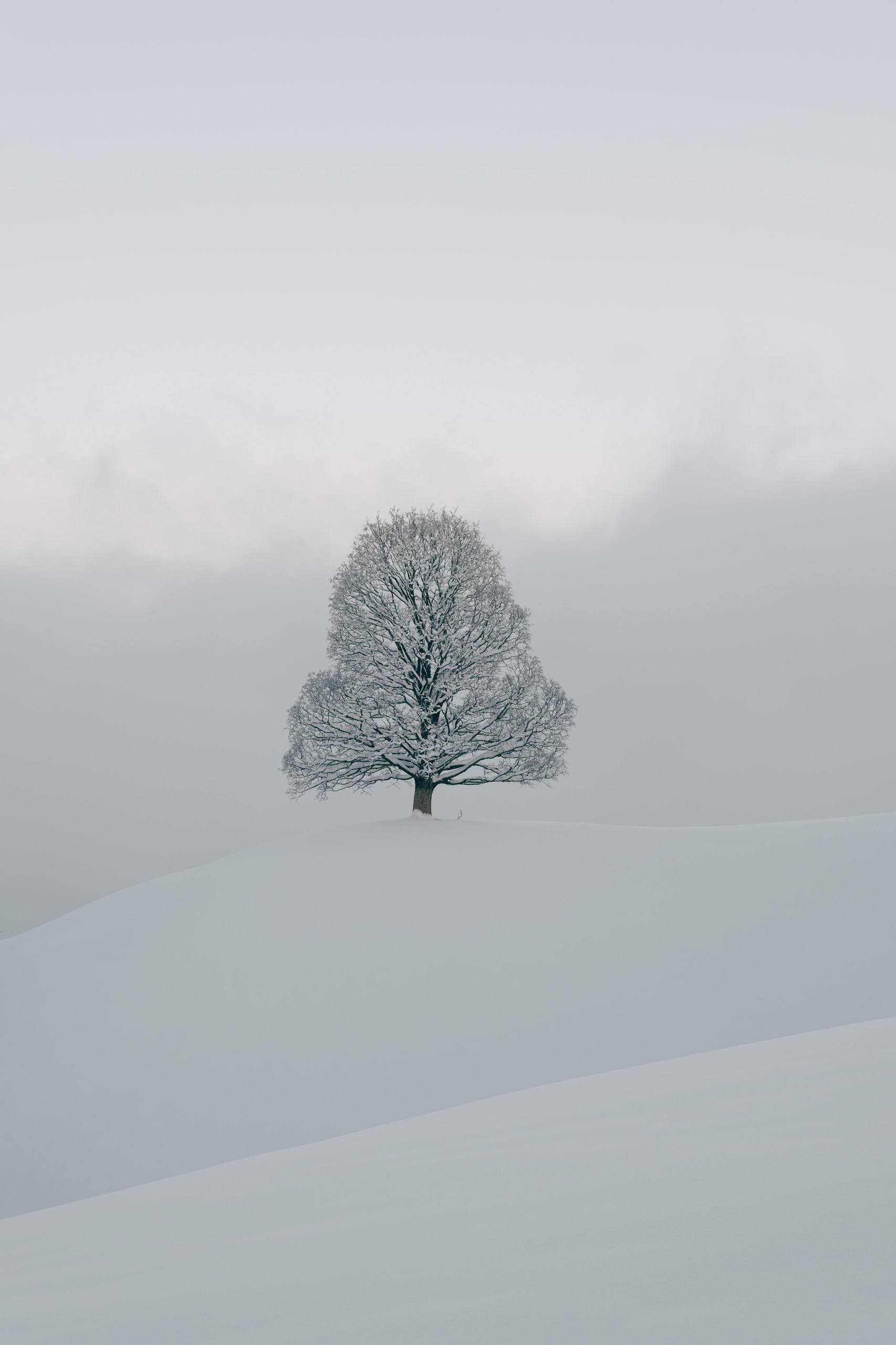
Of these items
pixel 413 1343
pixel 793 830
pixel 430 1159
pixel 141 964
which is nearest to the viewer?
pixel 413 1343

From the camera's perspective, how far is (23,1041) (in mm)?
12844

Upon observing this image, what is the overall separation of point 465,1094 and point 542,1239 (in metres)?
8.89

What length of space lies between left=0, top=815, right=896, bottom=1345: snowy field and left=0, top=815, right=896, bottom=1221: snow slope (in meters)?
0.05

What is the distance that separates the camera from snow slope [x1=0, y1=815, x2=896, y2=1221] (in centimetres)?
1051

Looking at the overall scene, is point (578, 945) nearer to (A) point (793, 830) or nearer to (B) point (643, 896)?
(B) point (643, 896)

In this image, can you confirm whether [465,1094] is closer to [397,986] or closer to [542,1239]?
[397,986]

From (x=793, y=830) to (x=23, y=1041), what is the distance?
1451cm

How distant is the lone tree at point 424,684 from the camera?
19.3 metres

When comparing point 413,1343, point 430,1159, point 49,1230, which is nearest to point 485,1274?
point 413,1343

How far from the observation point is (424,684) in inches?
766

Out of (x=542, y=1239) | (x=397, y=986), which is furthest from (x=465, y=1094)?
(x=542, y=1239)

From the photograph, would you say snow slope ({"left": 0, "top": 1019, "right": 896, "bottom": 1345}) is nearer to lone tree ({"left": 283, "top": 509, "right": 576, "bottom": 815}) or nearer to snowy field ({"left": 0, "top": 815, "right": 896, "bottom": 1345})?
snowy field ({"left": 0, "top": 815, "right": 896, "bottom": 1345})

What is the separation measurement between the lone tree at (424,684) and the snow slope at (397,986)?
2703 mm

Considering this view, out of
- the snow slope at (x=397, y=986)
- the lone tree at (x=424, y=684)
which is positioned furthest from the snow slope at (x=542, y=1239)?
the lone tree at (x=424, y=684)
